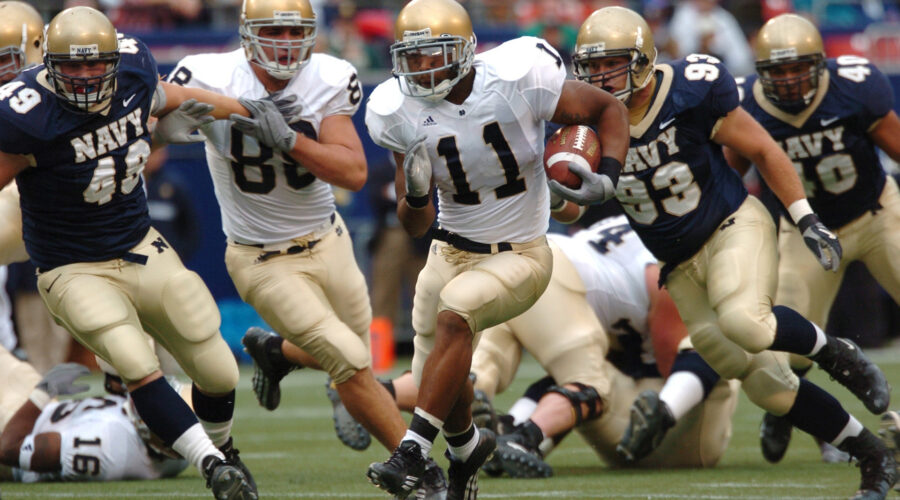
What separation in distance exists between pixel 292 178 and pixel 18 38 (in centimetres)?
134

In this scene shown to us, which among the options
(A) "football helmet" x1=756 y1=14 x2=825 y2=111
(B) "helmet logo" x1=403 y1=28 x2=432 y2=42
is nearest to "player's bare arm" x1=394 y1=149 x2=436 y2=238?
(B) "helmet logo" x1=403 y1=28 x2=432 y2=42

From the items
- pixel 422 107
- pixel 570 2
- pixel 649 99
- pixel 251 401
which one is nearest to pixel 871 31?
pixel 570 2

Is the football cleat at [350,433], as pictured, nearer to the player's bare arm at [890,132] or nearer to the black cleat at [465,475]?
the black cleat at [465,475]

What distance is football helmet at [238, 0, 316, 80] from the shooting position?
4801 millimetres

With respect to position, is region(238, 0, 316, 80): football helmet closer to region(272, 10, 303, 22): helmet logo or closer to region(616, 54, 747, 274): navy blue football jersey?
region(272, 10, 303, 22): helmet logo

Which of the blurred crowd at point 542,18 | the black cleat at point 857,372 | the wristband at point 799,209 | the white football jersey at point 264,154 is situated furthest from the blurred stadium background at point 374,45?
the black cleat at point 857,372

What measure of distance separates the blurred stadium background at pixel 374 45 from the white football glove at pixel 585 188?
5.41 m

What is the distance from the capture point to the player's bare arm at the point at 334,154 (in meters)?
4.66

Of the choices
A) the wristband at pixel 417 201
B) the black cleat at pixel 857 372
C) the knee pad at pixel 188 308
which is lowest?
the black cleat at pixel 857 372

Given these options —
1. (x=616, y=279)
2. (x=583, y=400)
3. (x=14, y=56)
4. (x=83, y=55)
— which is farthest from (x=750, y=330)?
(x=14, y=56)

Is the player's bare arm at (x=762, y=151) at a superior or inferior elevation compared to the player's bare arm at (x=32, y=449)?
superior

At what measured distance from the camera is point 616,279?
5.71 metres

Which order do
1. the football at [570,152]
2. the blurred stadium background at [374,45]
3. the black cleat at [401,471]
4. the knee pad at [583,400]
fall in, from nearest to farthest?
the black cleat at [401,471], the football at [570,152], the knee pad at [583,400], the blurred stadium background at [374,45]

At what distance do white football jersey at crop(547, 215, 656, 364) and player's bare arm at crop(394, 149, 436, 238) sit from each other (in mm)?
1494
